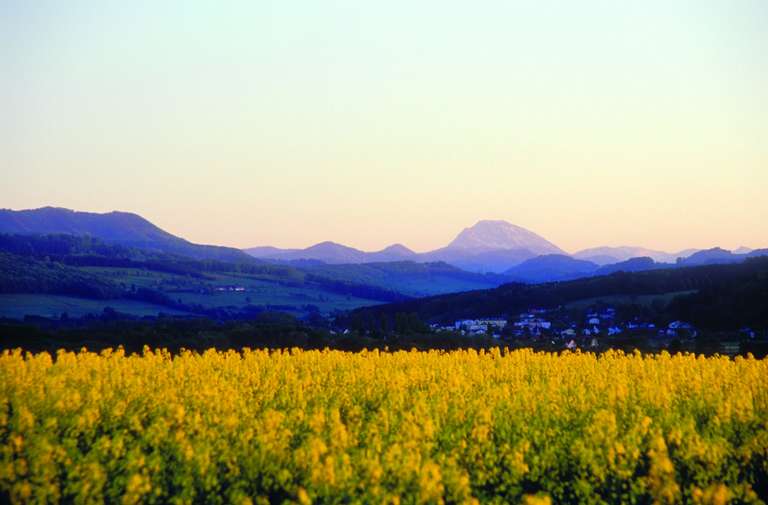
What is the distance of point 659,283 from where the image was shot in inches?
4845

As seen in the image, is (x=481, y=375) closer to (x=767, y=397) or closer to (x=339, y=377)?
(x=339, y=377)

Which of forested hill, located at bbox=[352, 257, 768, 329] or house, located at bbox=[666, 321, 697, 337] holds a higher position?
forested hill, located at bbox=[352, 257, 768, 329]

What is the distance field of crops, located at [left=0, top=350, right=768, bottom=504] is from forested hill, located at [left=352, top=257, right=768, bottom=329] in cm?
5730

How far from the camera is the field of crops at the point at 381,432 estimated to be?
1245 cm

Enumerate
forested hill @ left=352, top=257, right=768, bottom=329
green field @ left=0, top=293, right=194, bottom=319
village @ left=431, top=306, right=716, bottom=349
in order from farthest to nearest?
1. green field @ left=0, top=293, right=194, bottom=319
2. forested hill @ left=352, top=257, right=768, bottom=329
3. village @ left=431, top=306, right=716, bottom=349

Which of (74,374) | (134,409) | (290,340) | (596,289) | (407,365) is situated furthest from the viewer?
(596,289)

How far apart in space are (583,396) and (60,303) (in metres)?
169

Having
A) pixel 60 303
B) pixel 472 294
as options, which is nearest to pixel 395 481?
pixel 472 294

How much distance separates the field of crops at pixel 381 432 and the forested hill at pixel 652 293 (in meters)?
57.3

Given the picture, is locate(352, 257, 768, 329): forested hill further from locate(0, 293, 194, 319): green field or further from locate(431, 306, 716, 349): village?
locate(0, 293, 194, 319): green field

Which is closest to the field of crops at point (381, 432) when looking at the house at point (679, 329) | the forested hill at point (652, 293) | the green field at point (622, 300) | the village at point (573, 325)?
the house at point (679, 329)

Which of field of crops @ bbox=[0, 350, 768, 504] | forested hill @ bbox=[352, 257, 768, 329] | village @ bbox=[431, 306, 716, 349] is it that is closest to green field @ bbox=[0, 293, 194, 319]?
forested hill @ bbox=[352, 257, 768, 329]

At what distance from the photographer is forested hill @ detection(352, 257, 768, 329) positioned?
262ft

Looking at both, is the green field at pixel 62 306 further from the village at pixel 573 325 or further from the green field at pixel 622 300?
the green field at pixel 622 300
